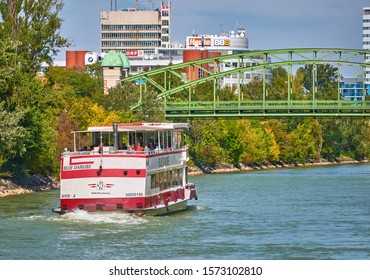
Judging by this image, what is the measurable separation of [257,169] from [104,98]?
26746mm

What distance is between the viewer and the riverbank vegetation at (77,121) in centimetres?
8512

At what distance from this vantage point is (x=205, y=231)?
57938mm

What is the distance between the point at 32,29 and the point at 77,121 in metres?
15.3

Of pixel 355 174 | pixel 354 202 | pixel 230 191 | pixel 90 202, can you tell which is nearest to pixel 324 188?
pixel 230 191

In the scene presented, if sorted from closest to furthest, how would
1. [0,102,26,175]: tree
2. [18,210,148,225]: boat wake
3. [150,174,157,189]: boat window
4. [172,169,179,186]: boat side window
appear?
[18,210,148,225]: boat wake
[150,174,157,189]: boat window
[172,169,179,186]: boat side window
[0,102,26,175]: tree

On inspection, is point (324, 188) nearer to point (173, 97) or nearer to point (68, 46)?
point (68, 46)

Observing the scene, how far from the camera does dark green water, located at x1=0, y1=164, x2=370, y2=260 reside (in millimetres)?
50406

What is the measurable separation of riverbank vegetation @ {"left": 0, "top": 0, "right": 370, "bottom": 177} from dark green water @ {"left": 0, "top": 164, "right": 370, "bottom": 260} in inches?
286

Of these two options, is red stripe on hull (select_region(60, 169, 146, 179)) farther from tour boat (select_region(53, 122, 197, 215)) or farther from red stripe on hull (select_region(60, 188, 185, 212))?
red stripe on hull (select_region(60, 188, 185, 212))

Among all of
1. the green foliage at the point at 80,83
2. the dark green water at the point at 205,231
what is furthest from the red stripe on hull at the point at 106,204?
the green foliage at the point at 80,83

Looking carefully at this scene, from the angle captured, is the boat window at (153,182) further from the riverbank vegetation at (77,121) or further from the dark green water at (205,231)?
the riverbank vegetation at (77,121)

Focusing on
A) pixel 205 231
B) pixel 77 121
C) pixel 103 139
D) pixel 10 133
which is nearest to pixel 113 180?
pixel 205 231

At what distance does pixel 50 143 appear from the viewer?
89688mm

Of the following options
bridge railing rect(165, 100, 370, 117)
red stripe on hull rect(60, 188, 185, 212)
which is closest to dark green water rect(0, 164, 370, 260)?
red stripe on hull rect(60, 188, 185, 212)
